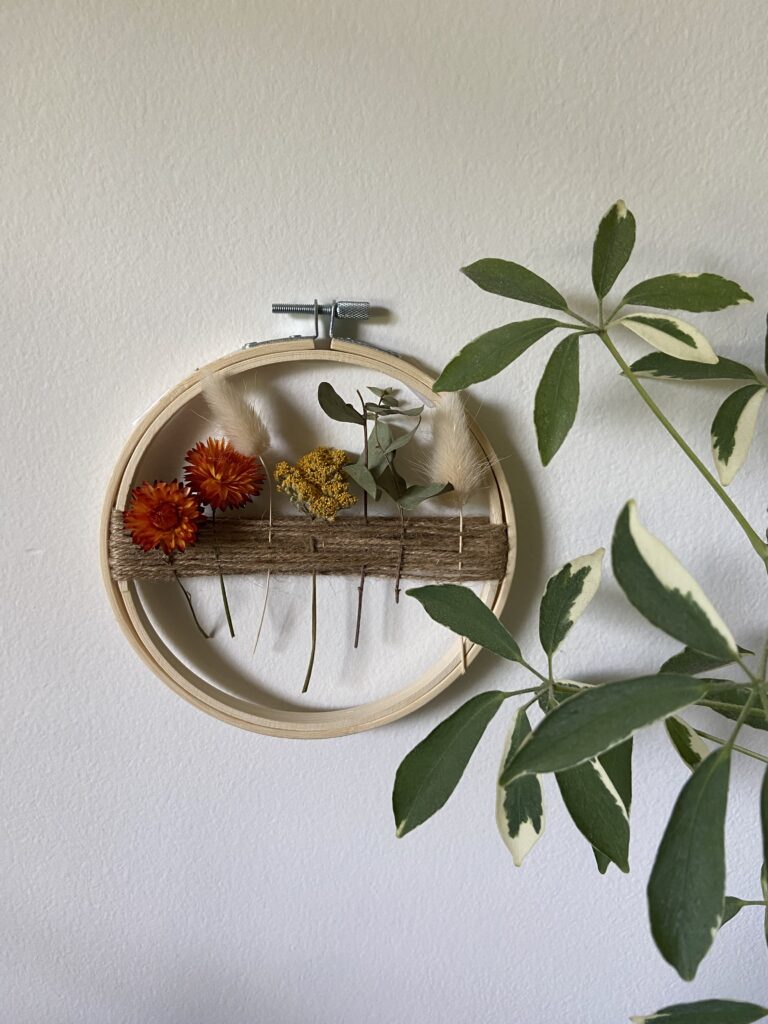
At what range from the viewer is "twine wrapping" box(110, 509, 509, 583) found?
2.80 feet

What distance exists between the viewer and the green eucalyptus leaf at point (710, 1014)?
0.70 meters

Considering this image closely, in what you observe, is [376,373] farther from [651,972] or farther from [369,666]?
[651,972]

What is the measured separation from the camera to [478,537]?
0.86m

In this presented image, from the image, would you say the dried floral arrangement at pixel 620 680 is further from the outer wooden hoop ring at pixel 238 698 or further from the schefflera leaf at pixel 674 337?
the outer wooden hoop ring at pixel 238 698

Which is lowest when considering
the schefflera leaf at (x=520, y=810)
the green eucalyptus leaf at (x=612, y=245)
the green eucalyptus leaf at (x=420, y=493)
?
the schefflera leaf at (x=520, y=810)

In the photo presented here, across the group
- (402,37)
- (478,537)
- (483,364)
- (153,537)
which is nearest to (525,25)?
(402,37)

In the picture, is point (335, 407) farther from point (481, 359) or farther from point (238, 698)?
point (238, 698)

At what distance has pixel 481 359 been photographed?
0.73 m

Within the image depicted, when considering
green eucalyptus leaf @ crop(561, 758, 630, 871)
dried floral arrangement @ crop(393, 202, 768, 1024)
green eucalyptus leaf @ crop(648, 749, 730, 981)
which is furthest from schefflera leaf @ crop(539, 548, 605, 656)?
green eucalyptus leaf @ crop(648, 749, 730, 981)

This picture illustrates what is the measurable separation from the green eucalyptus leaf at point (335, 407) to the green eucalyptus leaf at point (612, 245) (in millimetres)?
260

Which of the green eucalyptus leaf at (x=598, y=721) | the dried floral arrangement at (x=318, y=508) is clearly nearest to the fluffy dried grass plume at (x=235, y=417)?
the dried floral arrangement at (x=318, y=508)

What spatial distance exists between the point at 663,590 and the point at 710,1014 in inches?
16.9

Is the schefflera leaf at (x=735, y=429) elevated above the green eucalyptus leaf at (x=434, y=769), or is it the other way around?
the schefflera leaf at (x=735, y=429)

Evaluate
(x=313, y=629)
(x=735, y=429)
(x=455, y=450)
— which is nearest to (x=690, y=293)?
(x=735, y=429)
